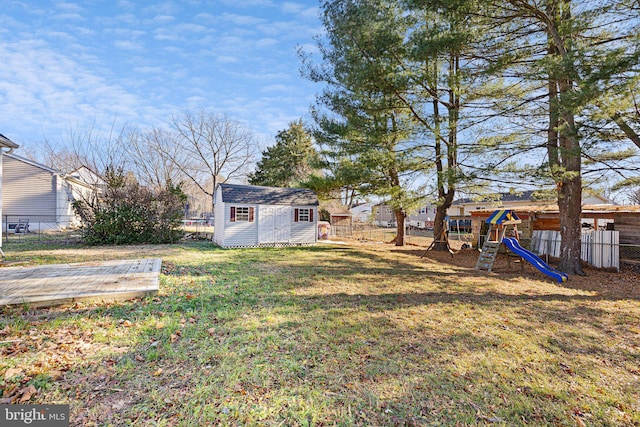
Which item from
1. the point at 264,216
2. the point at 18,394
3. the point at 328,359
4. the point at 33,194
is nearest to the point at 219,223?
the point at 264,216

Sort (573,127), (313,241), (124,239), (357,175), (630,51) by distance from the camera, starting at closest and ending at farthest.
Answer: (630,51) → (573,127) → (357,175) → (124,239) → (313,241)

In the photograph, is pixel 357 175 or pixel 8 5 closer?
pixel 8 5

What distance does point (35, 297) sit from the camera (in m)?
4.12

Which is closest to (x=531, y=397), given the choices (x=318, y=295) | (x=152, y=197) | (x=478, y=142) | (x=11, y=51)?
(x=318, y=295)

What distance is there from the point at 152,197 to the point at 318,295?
11561 mm

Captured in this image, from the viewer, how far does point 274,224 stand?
1444 centimetres

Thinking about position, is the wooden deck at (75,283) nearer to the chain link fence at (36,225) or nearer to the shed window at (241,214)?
the shed window at (241,214)

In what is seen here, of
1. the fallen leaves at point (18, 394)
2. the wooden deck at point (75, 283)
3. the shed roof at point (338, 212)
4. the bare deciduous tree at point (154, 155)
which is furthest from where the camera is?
the shed roof at point (338, 212)

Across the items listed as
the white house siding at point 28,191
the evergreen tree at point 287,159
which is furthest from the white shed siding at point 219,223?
the white house siding at point 28,191

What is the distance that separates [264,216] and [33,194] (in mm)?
15521

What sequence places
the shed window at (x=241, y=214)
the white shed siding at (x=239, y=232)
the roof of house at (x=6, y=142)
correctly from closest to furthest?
the roof of house at (x=6, y=142), the white shed siding at (x=239, y=232), the shed window at (x=241, y=214)

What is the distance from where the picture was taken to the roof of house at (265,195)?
44.5 ft


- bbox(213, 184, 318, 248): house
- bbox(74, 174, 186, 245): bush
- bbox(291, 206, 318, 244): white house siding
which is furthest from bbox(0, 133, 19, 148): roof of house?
bbox(291, 206, 318, 244): white house siding

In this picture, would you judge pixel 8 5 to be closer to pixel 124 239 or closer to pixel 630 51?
pixel 124 239
